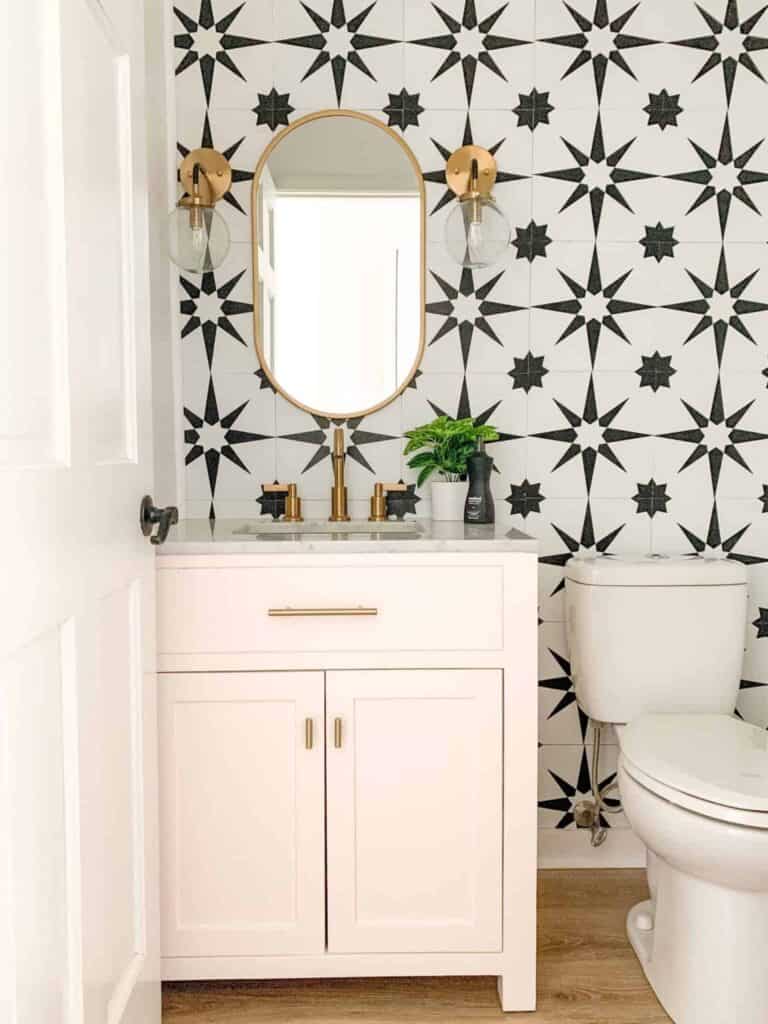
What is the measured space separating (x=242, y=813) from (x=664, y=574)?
3.30 feet

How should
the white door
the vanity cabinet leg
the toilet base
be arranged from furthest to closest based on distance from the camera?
the vanity cabinet leg → the toilet base → the white door

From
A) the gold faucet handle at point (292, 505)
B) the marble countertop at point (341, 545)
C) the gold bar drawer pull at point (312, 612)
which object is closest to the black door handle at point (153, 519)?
the marble countertop at point (341, 545)

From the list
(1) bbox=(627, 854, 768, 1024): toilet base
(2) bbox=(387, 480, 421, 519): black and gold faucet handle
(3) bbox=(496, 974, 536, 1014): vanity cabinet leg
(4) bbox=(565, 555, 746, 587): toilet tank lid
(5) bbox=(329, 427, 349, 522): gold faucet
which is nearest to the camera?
(1) bbox=(627, 854, 768, 1024): toilet base

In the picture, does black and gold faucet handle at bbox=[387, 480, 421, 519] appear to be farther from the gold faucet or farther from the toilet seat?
the toilet seat

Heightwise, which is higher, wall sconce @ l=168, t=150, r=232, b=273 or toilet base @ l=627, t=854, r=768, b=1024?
wall sconce @ l=168, t=150, r=232, b=273

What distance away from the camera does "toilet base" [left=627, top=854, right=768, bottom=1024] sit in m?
1.59

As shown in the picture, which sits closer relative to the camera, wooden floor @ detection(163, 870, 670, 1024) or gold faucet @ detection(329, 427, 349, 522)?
wooden floor @ detection(163, 870, 670, 1024)

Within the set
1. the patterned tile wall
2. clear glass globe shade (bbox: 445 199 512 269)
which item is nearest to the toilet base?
the patterned tile wall

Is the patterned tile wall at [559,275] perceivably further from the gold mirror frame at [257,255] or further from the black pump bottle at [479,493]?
the black pump bottle at [479,493]

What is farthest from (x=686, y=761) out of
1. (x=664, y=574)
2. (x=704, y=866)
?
(x=664, y=574)

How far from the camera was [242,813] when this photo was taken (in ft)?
5.45

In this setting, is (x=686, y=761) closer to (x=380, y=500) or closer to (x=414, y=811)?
(x=414, y=811)

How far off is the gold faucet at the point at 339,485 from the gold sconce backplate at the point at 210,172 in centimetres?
62

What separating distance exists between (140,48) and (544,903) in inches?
76.0
